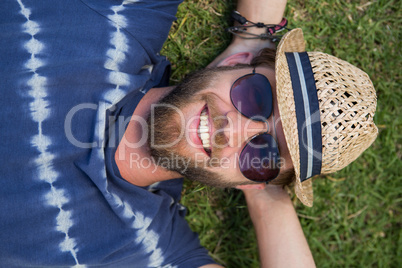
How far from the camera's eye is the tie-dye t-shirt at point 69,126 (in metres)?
2.31

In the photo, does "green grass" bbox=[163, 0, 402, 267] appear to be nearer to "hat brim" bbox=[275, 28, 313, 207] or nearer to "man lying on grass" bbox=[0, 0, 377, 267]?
"man lying on grass" bbox=[0, 0, 377, 267]

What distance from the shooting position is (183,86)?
259 centimetres

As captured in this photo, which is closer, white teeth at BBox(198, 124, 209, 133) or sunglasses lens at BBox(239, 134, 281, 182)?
sunglasses lens at BBox(239, 134, 281, 182)

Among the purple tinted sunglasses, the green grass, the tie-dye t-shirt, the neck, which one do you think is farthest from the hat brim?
the green grass

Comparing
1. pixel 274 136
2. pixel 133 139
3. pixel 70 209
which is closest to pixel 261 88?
pixel 274 136

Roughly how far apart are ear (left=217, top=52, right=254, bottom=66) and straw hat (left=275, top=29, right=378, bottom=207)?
61 cm

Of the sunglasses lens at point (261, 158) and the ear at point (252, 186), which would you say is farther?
the ear at point (252, 186)

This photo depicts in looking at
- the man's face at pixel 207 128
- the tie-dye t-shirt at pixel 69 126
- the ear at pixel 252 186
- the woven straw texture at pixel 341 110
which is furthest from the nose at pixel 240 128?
the tie-dye t-shirt at pixel 69 126

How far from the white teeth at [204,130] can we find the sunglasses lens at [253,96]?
26cm

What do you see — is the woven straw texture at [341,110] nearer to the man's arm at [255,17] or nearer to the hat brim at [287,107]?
the hat brim at [287,107]

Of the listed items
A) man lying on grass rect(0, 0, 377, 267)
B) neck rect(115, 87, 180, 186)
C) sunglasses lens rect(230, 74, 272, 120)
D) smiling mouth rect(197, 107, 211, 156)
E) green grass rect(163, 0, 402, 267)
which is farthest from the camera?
green grass rect(163, 0, 402, 267)

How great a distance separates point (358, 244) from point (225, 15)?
3018 millimetres

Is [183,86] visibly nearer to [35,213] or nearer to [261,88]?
[261,88]

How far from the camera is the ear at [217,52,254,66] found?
9.64ft
